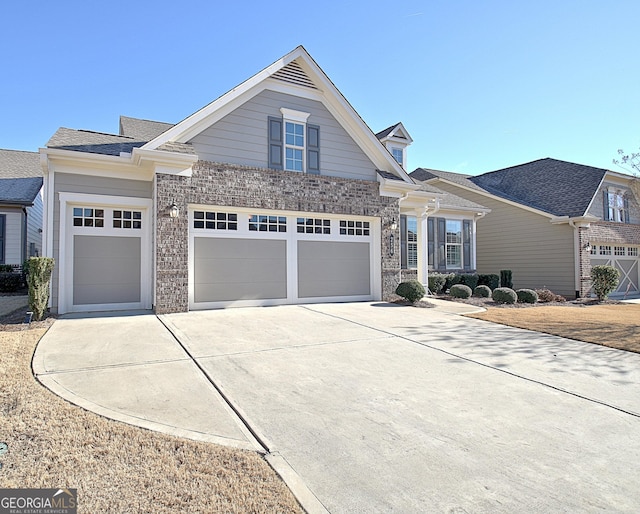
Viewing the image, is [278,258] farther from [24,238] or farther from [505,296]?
[24,238]

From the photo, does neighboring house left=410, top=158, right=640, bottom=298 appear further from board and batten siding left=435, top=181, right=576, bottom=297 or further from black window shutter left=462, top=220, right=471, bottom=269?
black window shutter left=462, top=220, right=471, bottom=269

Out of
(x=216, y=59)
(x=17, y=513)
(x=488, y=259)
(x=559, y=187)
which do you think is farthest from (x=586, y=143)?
(x=17, y=513)

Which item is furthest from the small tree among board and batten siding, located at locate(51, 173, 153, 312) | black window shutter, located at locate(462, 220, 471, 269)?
black window shutter, located at locate(462, 220, 471, 269)

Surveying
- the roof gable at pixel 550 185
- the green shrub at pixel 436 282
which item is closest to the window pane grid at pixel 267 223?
the green shrub at pixel 436 282

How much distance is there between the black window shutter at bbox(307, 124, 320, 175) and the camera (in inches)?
474

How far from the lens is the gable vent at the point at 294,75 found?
38.0ft

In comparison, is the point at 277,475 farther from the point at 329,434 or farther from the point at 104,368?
the point at 104,368

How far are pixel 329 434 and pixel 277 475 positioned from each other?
0.81m

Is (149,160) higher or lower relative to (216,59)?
lower

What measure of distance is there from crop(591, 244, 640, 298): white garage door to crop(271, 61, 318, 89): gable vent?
55.9 ft

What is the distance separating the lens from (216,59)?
38.2 feet

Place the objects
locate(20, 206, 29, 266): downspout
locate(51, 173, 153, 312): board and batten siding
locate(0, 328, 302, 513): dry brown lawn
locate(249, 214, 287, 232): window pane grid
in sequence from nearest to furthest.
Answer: locate(0, 328, 302, 513): dry brown lawn
locate(51, 173, 153, 312): board and batten siding
locate(249, 214, 287, 232): window pane grid
locate(20, 206, 29, 266): downspout

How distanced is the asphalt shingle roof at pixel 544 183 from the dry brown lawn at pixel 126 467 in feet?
67.1

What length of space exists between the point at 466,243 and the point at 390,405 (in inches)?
640
